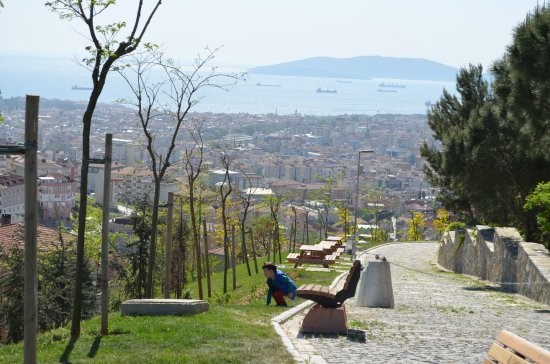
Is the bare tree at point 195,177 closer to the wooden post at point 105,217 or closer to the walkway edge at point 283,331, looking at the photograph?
the walkway edge at point 283,331

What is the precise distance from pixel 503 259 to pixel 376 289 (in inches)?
353

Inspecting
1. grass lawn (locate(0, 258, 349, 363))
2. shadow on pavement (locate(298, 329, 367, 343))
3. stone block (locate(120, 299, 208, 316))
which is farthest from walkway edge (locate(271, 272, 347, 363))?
stone block (locate(120, 299, 208, 316))

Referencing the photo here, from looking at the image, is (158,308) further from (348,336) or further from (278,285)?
(348,336)

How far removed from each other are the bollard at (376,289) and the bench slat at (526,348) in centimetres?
954

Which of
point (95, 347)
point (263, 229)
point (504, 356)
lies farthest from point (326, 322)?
point (263, 229)

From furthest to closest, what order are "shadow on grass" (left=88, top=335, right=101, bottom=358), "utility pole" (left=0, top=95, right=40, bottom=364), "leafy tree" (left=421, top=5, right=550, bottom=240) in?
"leafy tree" (left=421, top=5, right=550, bottom=240) → "shadow on grass" (left=88, top=335, right=101, bottom=358) → "utility pole" (left=0, top=95, right=40, bottom=364)

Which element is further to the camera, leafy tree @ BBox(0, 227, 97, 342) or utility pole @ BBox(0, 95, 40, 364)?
leafy tree @ BBox(0, 227, 97, 342)

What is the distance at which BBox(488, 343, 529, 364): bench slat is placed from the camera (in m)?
6.31

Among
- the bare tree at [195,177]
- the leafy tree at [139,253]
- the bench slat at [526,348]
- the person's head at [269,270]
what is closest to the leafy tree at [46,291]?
the leafy tree at [139,253]

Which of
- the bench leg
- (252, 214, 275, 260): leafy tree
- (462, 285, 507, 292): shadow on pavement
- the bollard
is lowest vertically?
(252, 214, 275, 260): leafy tree

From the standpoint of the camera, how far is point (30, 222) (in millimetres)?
8391

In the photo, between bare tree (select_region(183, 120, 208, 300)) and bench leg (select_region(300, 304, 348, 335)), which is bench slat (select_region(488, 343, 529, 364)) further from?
bare tree (select_region(183, 120, 208, 300))

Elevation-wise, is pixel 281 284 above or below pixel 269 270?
below

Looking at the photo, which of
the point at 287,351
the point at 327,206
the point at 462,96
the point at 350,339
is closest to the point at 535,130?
the point at 350,339
